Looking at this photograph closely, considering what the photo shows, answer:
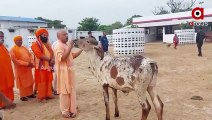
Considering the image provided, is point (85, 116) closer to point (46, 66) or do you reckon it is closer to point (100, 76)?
point (100, 76)

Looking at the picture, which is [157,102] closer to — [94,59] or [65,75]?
[94,59]

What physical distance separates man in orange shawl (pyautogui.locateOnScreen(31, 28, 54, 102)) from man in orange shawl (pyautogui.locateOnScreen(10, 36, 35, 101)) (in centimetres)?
44

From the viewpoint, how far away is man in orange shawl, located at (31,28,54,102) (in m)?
7.21

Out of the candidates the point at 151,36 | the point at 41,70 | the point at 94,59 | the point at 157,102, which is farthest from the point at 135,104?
the point at 151,36

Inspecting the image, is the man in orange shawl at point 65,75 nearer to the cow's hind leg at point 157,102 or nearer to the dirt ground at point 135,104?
the dirt ground at point 135,104

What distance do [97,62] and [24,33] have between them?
90.9 feet

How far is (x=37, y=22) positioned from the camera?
49.3 m

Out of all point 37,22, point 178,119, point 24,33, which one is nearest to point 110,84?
point 178,119

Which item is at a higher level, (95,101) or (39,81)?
(39,81)

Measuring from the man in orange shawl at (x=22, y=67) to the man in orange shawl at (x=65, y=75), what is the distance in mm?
2016

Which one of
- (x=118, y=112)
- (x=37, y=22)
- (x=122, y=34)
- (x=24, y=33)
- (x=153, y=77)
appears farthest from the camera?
(x=37, y=22)

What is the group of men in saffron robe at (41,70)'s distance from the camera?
5.84 meters

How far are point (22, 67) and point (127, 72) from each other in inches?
141

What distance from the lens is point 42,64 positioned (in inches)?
285
